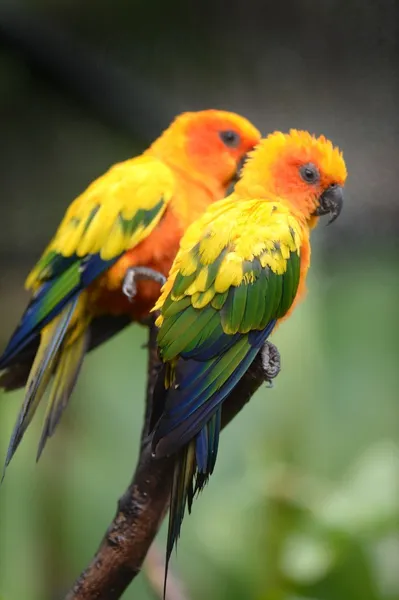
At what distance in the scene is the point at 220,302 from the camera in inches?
24.8

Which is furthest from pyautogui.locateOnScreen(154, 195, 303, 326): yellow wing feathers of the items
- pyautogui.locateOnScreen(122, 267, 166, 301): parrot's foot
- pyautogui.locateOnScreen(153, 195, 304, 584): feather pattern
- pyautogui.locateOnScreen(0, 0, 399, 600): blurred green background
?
pyautogui.locateOnScreen(0, 0, 399, 600): blurred green background

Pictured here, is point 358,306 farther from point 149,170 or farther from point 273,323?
point 273,323

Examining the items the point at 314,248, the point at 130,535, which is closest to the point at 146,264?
the point at 130,535

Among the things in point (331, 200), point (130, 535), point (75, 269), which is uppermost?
point (331, 200)

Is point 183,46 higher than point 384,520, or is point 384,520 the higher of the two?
point 183,46

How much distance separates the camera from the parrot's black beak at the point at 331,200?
73 centimetres

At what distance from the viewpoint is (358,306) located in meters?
1.29

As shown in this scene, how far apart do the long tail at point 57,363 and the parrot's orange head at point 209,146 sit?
208 mm

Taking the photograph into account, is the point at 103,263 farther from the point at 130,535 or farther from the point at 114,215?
the point at 130,535

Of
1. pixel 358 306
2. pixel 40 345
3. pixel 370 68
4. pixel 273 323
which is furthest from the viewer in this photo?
pixel 358 306

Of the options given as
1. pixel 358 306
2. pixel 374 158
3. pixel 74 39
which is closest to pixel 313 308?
pixel 358 306

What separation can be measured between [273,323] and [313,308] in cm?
54

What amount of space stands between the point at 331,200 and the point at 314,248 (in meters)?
0.38

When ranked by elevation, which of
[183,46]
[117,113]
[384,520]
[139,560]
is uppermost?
[183,46]
